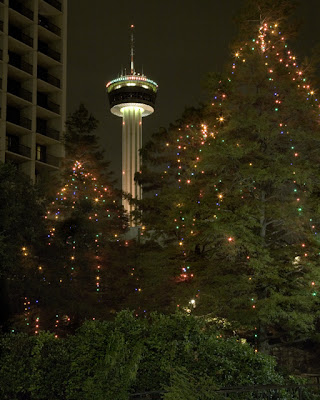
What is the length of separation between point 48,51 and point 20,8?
14.3 ft

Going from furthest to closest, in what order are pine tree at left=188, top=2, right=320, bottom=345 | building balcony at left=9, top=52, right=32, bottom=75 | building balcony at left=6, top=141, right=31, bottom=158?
building balcony at left=9, top=52, right=32, bottom=75 < building balcony at left=6, top=141, right=31, bottom=158 < pine tree at left=188, top=2, right=320, bottom=345

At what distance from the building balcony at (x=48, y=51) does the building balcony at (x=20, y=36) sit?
2.54 metres

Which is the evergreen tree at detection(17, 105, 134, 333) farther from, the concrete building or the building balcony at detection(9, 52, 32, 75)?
the building balcony at detection(9, 52, 32, 75)

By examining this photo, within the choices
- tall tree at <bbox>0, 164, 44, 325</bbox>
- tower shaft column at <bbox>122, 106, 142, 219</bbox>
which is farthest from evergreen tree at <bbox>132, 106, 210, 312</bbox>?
tower shaft column at <bbox>122, 106, 142, 219</bbox>

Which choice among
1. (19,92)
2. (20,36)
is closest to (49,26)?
(20,36)

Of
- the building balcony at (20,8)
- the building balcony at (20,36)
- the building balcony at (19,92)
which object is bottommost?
the building balcony at (19,92)

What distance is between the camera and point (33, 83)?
46062 mm

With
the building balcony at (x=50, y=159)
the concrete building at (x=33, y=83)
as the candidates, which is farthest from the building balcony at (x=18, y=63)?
the building balcony at (x=50, y=159)

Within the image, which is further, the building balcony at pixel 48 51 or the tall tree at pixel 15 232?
the building balcony at pixel 48 51

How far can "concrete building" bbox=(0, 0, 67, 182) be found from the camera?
1732 inches

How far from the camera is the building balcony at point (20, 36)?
4675 cm

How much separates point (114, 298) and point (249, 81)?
12324 mm

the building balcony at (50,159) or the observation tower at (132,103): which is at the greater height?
the observation tower at (132,103)

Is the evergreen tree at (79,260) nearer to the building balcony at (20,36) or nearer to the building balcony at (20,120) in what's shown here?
the building balcony at (20,120)
